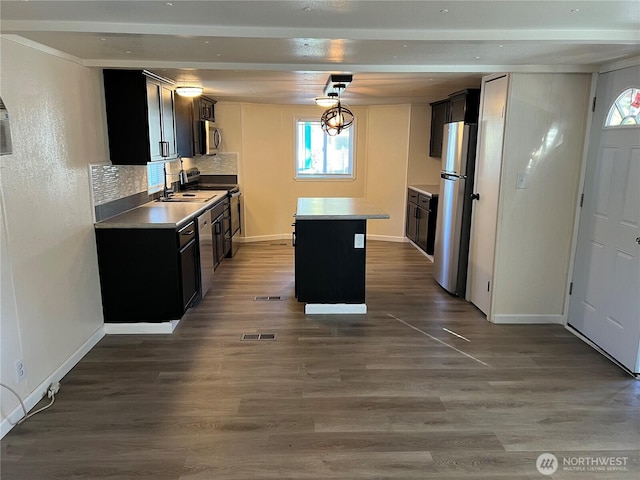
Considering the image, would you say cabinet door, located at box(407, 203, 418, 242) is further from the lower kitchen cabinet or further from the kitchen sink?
the lower kitchen cabinet

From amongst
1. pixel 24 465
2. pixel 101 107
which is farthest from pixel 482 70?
pixel 24 465

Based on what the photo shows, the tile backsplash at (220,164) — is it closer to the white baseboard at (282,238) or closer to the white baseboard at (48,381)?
the white baseboard at (282,238)

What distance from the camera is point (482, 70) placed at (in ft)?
11.7

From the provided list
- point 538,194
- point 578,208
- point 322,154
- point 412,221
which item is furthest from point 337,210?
point 322,154

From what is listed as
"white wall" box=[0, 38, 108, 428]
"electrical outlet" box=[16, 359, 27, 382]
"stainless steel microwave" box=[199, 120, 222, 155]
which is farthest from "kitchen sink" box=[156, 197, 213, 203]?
"electrical outlet" box=[16, 359, 27, 382]

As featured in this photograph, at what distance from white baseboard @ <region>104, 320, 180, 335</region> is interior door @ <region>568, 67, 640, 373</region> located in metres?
3.48

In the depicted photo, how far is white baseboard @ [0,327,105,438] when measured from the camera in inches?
96.5

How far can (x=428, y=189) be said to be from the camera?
6.52m

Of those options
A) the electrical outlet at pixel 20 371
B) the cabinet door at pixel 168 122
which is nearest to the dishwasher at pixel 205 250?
the cabinet door at pixel 168 122

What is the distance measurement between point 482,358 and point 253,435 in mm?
1839

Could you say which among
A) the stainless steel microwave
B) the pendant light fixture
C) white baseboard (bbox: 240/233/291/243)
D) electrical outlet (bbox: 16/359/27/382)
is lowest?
white baseboard (bbox: 240/233/291/243)

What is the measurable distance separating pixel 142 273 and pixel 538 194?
3408 mm

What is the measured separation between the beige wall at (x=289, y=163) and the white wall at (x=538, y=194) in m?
3.30

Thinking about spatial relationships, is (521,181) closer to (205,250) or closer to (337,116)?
(337,116)
